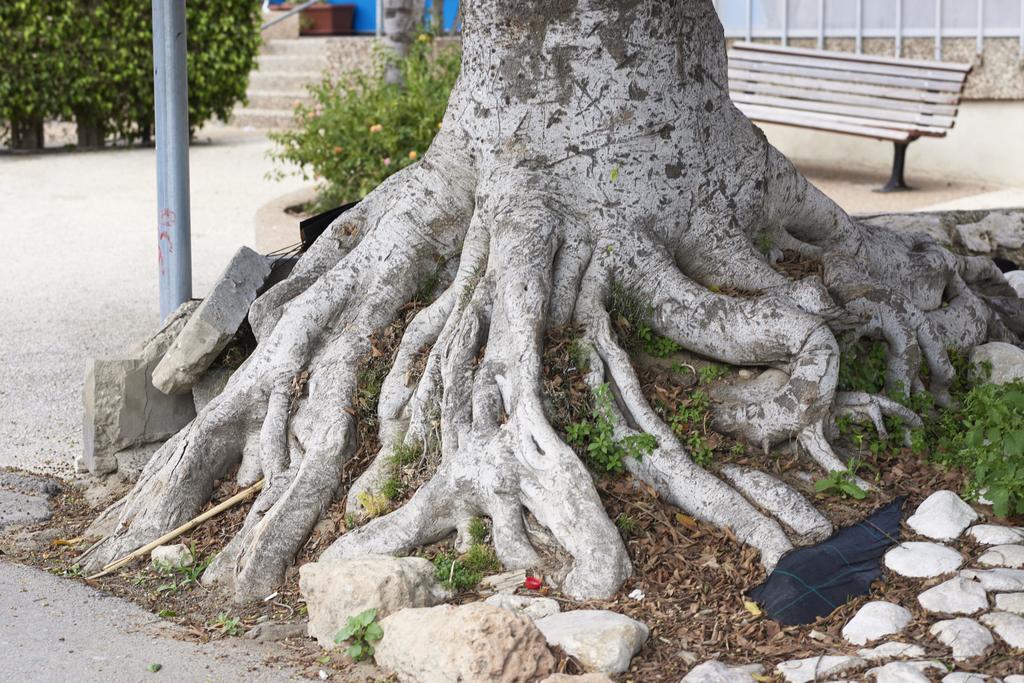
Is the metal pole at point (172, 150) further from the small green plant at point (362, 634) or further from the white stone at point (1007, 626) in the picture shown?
the white stone at point (1007, 626)

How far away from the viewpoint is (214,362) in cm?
558

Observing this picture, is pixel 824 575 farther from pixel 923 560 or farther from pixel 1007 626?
pixel 1007 626

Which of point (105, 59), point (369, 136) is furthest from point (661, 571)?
point (105, 59)

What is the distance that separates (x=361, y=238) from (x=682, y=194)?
1.50m

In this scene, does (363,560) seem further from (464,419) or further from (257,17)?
(257,17)

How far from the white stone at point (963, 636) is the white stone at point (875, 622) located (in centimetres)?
10

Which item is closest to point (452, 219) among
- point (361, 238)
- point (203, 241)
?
point (361, 238)

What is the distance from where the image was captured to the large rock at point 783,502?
411cm

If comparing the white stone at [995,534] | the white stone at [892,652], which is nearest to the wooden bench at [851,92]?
the white stone at [995,534]

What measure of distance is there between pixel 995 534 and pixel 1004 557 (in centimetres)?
14

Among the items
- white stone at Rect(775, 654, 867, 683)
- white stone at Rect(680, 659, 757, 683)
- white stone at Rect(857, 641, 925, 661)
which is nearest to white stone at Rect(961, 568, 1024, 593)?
white stone at Rect(857, 641, 925, 661)

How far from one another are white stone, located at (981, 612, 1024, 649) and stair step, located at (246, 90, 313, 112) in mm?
13792

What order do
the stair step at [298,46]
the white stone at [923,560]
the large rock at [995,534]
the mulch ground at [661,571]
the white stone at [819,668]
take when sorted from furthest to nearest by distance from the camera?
the stair step at [298,46]
the large rock at [995,534]
the white stone at [923,560]
the mulch ground at [661,571]
the white stone at [819,668]

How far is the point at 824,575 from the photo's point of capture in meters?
3.90
